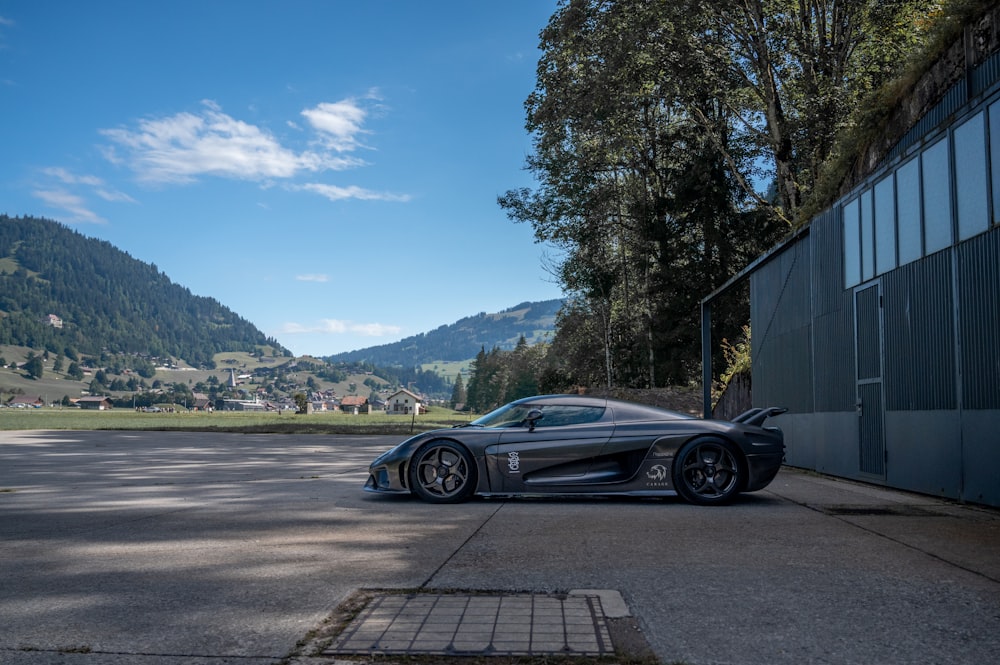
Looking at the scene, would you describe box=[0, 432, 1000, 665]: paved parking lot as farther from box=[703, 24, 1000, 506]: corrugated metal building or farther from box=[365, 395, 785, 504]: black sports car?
box=[703, 24, 1000, 506]: corrugated metal building

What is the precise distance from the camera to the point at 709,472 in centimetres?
925

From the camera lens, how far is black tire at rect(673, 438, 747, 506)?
9133 millimetres

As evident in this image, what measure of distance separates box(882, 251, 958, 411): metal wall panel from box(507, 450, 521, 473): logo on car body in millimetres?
4806

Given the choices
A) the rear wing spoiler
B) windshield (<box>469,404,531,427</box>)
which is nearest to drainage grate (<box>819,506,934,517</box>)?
the rear wing spoiler

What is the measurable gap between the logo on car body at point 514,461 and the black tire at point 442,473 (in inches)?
14.7

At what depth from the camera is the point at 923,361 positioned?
34.7 ft

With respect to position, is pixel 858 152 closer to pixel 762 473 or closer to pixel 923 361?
pixel 923 361

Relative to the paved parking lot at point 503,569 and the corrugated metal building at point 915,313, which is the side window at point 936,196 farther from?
the paved parking lot at point 503,569

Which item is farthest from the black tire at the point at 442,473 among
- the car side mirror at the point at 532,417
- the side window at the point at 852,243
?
the side window at the point at 852,243

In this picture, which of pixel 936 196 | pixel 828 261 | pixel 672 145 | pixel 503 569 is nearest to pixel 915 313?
pixel 936 196

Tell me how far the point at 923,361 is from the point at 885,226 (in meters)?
2.25

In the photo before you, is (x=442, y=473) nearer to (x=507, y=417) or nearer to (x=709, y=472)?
(x=507, y=417)

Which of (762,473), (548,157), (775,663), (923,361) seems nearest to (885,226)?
(923,361)

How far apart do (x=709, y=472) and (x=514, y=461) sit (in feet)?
6.64
